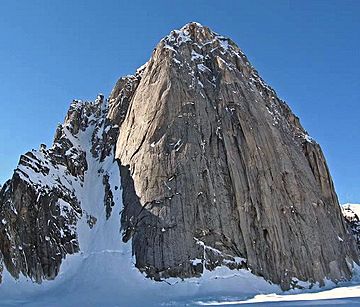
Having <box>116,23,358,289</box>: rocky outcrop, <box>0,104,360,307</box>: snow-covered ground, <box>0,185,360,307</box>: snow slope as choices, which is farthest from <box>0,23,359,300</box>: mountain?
<box>0,185,360,307</box>: snow slope

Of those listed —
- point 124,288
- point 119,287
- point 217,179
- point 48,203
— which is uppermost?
point 217,179

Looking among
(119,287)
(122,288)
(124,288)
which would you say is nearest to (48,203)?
(119,287)

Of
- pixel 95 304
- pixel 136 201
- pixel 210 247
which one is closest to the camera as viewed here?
pixel 95 304

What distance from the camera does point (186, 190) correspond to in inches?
2037

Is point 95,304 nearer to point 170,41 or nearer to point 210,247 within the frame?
point 210,247

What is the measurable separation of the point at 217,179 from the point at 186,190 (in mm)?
4585

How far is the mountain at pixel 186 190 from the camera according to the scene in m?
48.4

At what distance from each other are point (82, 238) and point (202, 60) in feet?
106

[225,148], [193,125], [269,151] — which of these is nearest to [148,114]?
[193,125]

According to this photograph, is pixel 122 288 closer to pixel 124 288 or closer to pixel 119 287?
pixel 124 288

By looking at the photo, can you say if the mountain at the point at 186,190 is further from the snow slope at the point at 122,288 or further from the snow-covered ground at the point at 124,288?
the snow-covered ground at the point at 124,288

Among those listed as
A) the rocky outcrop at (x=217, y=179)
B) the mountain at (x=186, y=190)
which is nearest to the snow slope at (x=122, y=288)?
the mountain at (x=186, y=190)

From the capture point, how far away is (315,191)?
60594mm

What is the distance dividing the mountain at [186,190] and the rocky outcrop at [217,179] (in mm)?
152
